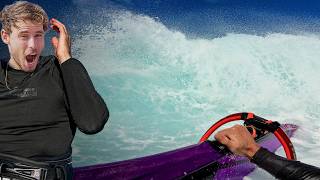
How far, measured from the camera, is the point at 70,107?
1.62 metres

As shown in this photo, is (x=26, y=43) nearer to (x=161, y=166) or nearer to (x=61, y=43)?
(x=61, y=43)

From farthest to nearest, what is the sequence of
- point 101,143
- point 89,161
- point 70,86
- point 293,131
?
point 101,143
point 89,161
point 293,131
point 70,86

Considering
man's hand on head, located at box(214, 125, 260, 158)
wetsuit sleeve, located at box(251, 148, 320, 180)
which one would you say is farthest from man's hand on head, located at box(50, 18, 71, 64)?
wetsuit sleeve, located at box(251, 148, 320, 180)

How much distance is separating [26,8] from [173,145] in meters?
28.6

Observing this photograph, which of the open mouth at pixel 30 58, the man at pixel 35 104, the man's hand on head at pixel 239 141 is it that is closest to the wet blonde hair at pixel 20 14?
the man at pixel 35 104

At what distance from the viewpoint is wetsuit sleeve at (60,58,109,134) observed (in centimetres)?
155

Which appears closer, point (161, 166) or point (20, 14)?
point (20, 14)

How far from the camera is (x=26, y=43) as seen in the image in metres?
1.67

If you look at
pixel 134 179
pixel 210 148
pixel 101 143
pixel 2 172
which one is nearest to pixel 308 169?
pixel 210 148

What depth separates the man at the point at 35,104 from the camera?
5.26ft

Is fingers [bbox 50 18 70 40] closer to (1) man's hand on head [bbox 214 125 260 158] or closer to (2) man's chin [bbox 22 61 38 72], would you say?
(2) man's chin [bbox 22 61 38 72]

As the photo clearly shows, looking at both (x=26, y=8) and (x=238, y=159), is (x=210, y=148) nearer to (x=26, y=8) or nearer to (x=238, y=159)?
(x=238, y=159)

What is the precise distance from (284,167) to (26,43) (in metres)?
1.17

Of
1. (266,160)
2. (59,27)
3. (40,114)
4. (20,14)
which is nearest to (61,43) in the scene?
(59,27)
